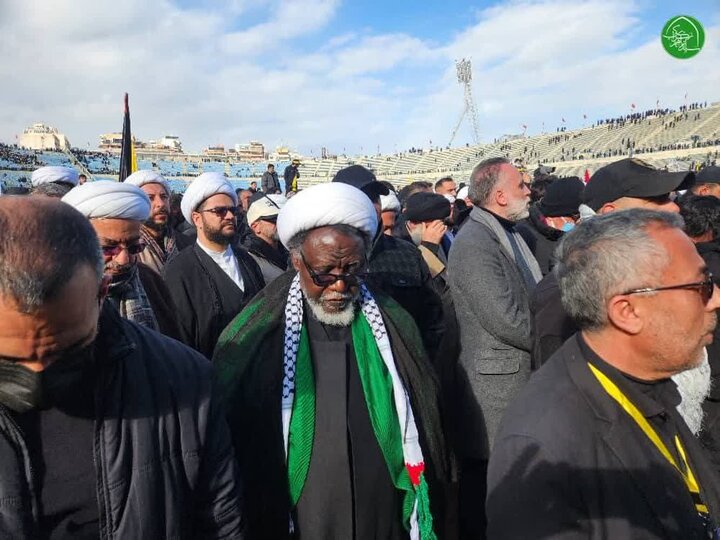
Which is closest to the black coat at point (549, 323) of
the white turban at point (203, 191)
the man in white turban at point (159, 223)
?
the white turban at point (203, 191)

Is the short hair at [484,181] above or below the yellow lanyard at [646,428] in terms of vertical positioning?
above

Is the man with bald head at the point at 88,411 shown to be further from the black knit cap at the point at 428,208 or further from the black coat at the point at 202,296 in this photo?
the black knit cap at the point at 428,208

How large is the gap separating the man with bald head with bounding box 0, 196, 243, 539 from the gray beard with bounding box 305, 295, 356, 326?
2.45 ft

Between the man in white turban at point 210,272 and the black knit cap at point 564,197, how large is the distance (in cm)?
265

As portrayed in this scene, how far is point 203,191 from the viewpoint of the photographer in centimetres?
436

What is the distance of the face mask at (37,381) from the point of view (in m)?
1.23

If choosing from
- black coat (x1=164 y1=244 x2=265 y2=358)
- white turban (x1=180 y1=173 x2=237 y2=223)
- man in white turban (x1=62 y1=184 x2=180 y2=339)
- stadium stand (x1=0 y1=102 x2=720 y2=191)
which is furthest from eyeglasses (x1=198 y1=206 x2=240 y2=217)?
stadium stand (x1=0 y1=102 x2=720 y2=191)

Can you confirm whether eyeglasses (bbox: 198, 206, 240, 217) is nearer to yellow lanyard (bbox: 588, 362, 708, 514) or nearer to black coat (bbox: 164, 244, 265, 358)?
black coat (bbox: 164, 244, 265, 358)

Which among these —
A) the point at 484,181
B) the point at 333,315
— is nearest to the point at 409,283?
the point at 484,181

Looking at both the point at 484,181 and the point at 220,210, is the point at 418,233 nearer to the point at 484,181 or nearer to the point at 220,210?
the point at 484,181

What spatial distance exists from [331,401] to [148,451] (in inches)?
33.2

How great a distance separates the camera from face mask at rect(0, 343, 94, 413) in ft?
4.05

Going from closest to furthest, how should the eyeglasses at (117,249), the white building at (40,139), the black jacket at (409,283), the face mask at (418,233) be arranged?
the eyeglasses at (117,249)
the black jacket at (409,283)
the face mask at (418,233)
the white building at (40,139)

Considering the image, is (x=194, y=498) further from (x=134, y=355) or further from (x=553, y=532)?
(x=553, y=532)
